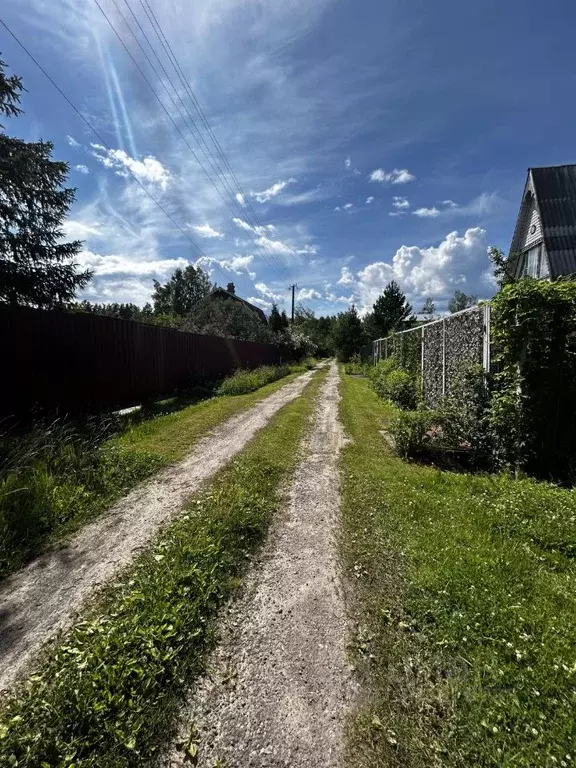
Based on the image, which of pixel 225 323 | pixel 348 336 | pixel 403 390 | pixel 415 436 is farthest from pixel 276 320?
pixel 415 436

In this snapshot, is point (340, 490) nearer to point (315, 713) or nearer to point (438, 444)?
point (438, 444)

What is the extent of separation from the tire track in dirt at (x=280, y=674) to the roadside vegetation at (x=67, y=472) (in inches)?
75.0

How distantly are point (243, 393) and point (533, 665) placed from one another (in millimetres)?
10973

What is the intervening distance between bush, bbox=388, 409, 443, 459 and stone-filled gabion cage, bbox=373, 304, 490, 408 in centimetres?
114

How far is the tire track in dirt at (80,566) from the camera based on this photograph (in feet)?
6.70

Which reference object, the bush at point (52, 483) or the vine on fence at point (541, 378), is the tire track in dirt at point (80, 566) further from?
the vine on fence at point (541, 378)

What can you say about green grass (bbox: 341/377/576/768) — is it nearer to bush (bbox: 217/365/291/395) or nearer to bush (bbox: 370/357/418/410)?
bush (bbox: 370/357/418/410)

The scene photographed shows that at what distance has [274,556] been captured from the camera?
288 centimetres

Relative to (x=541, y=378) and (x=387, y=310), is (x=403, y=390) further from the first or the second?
(x=387, y=310)

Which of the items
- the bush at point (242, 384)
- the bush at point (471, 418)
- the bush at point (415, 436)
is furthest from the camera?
the bush at point (242, 384)

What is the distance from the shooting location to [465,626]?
2.04 m

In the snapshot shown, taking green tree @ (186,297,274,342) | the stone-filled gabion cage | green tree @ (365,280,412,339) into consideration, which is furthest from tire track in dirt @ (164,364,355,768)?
green tree @ (365,280,412,339)

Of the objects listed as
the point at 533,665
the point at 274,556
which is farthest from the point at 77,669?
the point at 533,665

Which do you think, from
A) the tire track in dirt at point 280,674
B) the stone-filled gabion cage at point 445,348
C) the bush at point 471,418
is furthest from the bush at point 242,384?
the tire track in dirt at point 280,674
